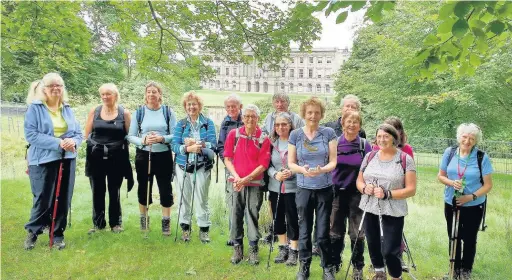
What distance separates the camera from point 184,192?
189 inches

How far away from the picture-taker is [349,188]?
387cm

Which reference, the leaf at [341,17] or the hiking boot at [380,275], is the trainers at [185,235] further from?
the leaf at [341,17]

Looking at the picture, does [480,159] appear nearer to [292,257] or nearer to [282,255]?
[292,257]

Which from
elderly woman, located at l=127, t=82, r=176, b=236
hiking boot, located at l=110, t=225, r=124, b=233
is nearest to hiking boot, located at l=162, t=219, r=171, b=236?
elderly woman, located at l=127, t=82, r=176, b=236

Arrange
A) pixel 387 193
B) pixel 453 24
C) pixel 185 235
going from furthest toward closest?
pixel 185 235 → pixel 387 193 → pixel 453 24

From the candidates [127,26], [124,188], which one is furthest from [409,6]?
[124,188]

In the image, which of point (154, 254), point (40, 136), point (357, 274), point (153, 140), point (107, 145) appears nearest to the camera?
point (357, 274)

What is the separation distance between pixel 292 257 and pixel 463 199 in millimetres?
1962

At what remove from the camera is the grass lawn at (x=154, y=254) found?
3.99 m

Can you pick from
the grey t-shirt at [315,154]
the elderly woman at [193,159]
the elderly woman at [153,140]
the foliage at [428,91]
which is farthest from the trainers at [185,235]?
the foliage at [428,91]

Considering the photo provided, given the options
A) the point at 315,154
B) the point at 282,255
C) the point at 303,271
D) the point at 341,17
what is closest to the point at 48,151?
the point at 282,255

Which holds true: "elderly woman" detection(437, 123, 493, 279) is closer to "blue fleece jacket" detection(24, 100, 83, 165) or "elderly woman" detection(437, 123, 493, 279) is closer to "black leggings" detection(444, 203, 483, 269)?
"black leggings" detection(444, 203, 483, 269)

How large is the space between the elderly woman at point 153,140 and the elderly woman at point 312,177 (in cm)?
183

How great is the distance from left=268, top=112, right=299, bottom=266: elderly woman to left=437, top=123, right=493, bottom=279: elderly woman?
1695 millimetres
